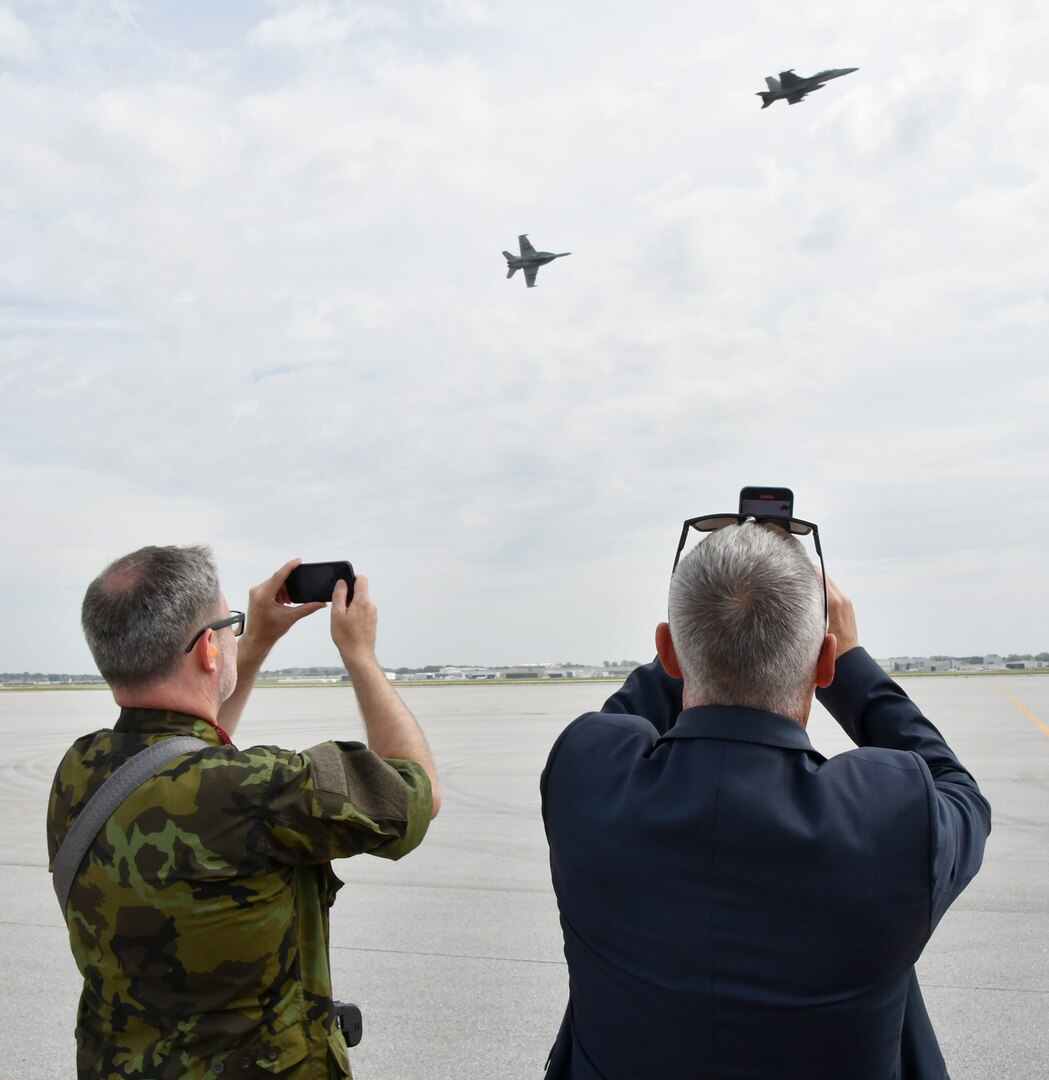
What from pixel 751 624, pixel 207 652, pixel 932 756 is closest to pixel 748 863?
pixel 751 624

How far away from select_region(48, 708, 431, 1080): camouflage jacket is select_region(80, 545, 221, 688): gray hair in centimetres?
24

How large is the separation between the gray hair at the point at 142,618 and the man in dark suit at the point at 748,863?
1020mm

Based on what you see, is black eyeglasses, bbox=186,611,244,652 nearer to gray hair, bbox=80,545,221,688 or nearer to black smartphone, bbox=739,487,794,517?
gray hair, bbox=80,545,221,688

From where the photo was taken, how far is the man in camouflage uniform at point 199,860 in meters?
2.06

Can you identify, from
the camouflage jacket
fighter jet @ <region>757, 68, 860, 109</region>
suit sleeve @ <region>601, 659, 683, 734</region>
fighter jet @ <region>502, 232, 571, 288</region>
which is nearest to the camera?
the camouflage jacket

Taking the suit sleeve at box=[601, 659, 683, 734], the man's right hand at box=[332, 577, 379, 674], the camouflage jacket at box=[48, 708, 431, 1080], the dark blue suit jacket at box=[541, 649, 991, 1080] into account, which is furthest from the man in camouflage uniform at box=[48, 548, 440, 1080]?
the dark blue suit jacket at box=[541, 649, 991, 1080]

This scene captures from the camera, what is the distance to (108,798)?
213 cm

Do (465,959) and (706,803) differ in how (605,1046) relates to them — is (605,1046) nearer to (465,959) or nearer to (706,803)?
(706,803)

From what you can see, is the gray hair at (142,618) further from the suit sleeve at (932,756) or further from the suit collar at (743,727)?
the suit sleeve at (932,756)

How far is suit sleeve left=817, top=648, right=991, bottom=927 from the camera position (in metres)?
1.59

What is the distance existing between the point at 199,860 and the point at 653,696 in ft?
3.52

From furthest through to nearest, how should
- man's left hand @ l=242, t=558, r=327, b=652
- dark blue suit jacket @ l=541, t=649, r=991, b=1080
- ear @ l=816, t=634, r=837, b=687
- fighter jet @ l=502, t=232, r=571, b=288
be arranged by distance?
fighter jet @ l=502, t=232, r=571, b=288 < man's left hand @ l=242, t=558, r=327, b=652 < ear @ l=816, t=634, r=837, b=687 < dark blue suit jacket @ l=541, t=649, r=991, b=1080

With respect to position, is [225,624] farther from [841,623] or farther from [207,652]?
[841,623]

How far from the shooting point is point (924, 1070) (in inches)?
68.4
